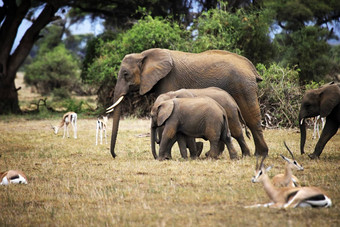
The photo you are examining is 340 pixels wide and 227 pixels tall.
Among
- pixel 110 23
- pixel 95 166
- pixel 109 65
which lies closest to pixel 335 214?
pixel 95 166

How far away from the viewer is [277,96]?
769 inches

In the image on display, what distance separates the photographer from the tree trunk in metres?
27.1

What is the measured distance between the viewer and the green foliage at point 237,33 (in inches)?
912

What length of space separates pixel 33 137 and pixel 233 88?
7.82m

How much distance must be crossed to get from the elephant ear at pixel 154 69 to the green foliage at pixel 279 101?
24.1 ft

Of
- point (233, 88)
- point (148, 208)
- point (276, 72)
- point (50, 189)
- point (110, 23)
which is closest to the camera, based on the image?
point (148, 208)

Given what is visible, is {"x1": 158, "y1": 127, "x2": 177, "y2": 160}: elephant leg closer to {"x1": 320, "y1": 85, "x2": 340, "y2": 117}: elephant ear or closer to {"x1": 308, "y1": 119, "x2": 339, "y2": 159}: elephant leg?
{"x1": 308, "y1": 119, "x2": 339, "y2": 159}: elephant leg

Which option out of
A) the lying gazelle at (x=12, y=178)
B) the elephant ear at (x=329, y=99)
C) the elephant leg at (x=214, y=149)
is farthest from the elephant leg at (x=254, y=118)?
the lying gazelle at (x=12, y=178)

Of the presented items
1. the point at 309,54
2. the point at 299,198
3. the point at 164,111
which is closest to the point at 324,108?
the point at 164,111

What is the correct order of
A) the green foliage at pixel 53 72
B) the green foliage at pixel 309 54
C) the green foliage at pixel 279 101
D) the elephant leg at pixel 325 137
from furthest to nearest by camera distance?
1. the green foliage at pixel 53 72
2. the green foliage at pixel 309 54
3. the green foliage at pixel 279 101
4. the elephant leg at pixel 325 137

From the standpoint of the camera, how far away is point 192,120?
37.2 feet

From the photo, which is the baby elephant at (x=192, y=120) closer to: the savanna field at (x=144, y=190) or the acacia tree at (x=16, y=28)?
the savanna field at (x=144, y=190)

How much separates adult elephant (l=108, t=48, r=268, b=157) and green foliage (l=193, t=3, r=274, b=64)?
31.3 ft

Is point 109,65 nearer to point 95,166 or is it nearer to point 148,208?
point 95,166
